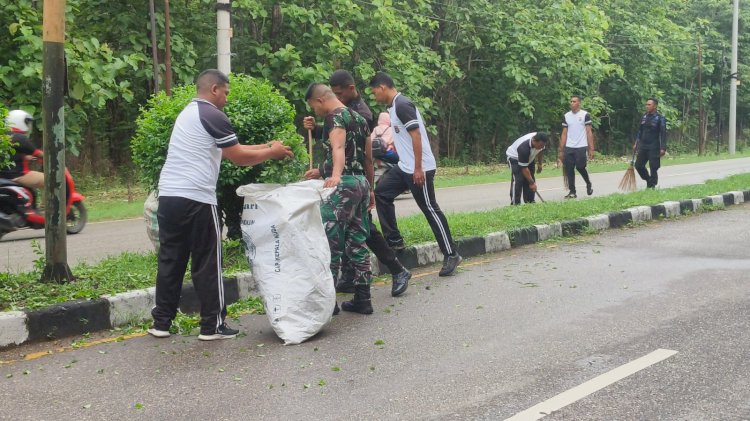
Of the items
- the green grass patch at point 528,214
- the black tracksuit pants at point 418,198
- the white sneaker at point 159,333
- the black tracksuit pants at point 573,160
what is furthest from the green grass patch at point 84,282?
the black tracksuit pants at point 573,160

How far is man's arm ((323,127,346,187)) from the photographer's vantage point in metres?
5.58

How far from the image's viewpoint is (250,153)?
5.17m

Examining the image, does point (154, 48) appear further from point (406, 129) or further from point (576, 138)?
point (406, 129)

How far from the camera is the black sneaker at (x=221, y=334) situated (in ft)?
17.0

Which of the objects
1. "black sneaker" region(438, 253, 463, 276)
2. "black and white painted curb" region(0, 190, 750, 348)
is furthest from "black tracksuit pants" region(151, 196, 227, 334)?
"black sneaker" region(438, 253, 463, 276)

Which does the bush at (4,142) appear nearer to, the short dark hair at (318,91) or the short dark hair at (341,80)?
the short dark hair at (318,91)

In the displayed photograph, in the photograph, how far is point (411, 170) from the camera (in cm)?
694

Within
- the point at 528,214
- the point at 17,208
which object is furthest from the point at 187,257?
the point at 528,214

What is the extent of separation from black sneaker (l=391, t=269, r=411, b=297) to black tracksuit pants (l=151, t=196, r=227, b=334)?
65.0 inches

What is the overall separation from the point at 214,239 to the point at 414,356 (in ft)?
5.08

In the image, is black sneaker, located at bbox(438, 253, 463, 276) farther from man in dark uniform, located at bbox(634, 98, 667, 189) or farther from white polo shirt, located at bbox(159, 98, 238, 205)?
man in dark uniform, located at bbox(634, 98, 667, 189)

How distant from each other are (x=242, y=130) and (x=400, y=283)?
6.39 feet

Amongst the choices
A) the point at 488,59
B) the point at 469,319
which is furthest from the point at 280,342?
the point at 488,59

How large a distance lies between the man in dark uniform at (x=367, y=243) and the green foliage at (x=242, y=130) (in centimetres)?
50
